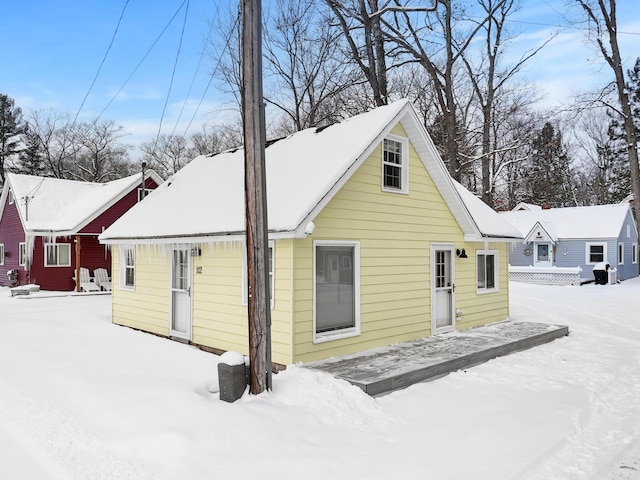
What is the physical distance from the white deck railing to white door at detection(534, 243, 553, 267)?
130 inches

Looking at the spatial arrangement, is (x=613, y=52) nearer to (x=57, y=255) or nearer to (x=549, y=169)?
(x=549, y=169)

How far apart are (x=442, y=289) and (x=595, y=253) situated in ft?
65.3

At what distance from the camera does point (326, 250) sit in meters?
7.42

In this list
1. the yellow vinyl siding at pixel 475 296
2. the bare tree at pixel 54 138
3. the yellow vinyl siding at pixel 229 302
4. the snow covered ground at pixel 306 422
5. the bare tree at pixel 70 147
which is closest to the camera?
the snow covered ground at pixel 306 422

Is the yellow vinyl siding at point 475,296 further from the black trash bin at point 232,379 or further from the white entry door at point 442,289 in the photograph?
the black trash bin at point 232,379

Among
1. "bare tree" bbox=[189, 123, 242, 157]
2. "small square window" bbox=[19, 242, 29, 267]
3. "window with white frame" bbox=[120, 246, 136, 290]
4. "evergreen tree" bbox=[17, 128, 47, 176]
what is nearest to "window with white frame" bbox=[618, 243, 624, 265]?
"bare tree" bbox=[189, 123, 242, 157]

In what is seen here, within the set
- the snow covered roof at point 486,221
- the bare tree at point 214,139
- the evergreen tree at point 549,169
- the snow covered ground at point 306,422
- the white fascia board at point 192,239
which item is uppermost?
the bare tree at point 214,139

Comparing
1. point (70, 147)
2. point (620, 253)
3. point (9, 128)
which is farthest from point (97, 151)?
point (620, 253)

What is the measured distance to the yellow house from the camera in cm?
708

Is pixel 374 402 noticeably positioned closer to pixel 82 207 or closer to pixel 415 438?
pixel 415 438

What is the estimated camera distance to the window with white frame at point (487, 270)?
10.9 meters

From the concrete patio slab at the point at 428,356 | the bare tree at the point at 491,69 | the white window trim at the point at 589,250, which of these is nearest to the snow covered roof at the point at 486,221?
the concrete patio slab at the point at 428,356

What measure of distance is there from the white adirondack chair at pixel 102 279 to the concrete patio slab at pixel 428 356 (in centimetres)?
1527

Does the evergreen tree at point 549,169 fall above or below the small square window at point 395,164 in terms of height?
above
